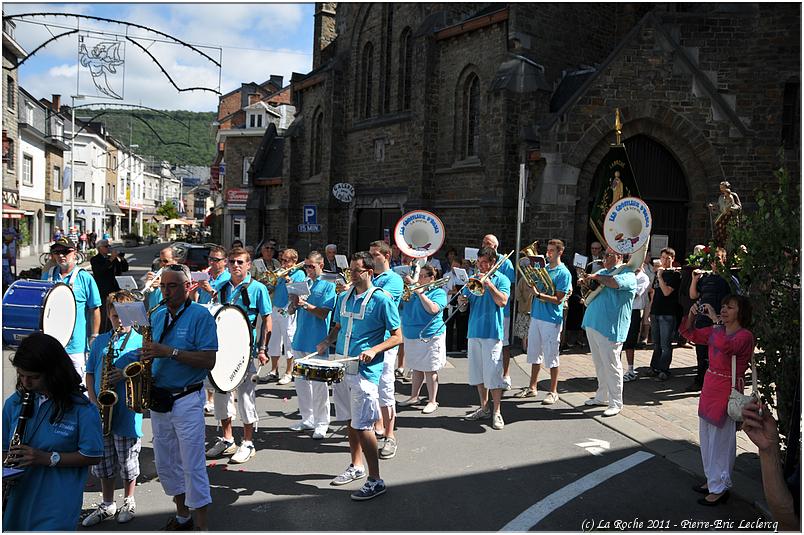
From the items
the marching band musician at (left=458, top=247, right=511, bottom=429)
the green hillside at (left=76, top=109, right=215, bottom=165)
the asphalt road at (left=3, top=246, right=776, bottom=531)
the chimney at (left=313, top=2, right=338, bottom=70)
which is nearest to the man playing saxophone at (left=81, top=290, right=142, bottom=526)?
the asphalt road at (left=3, top=246, right=776, bottom=531)

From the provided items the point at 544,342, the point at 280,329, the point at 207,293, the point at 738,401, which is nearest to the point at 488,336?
the point at 544,342

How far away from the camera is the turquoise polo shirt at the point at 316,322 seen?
292 inches

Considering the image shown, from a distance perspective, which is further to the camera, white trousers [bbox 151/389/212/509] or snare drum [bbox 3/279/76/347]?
snare drum [bbox 3/279/76/347]

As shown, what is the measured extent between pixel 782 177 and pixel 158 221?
88627mm

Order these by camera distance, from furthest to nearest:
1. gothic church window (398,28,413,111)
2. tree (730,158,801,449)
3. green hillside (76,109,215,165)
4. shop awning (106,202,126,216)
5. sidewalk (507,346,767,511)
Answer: shop awning (106,202,126,216)
green hillside (76,109,215,165)
gothic church window (398,28,413,111)
sidewalk (507,346,767,511)
tree (730,158,801,449)

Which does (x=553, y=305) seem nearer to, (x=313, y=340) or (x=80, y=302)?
(x=313, y=340)

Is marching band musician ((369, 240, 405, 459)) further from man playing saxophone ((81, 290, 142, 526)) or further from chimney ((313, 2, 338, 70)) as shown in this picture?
chimney ((313, 2, 338, 70))

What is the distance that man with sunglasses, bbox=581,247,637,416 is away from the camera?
7984 millimetres

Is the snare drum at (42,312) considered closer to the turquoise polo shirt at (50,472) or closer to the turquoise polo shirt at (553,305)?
the turquoise polo shirt at (50,472)

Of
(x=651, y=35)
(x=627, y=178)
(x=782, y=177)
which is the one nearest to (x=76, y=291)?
(x=782, y=177)

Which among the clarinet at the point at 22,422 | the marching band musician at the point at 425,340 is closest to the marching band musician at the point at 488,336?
the marching band musician at the point at 425,340

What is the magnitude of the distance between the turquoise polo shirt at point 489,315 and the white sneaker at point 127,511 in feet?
13.9

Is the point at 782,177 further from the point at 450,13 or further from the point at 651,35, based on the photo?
the point at 450,13

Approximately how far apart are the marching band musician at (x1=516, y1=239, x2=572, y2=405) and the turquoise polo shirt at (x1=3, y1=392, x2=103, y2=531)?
6.39 meters
